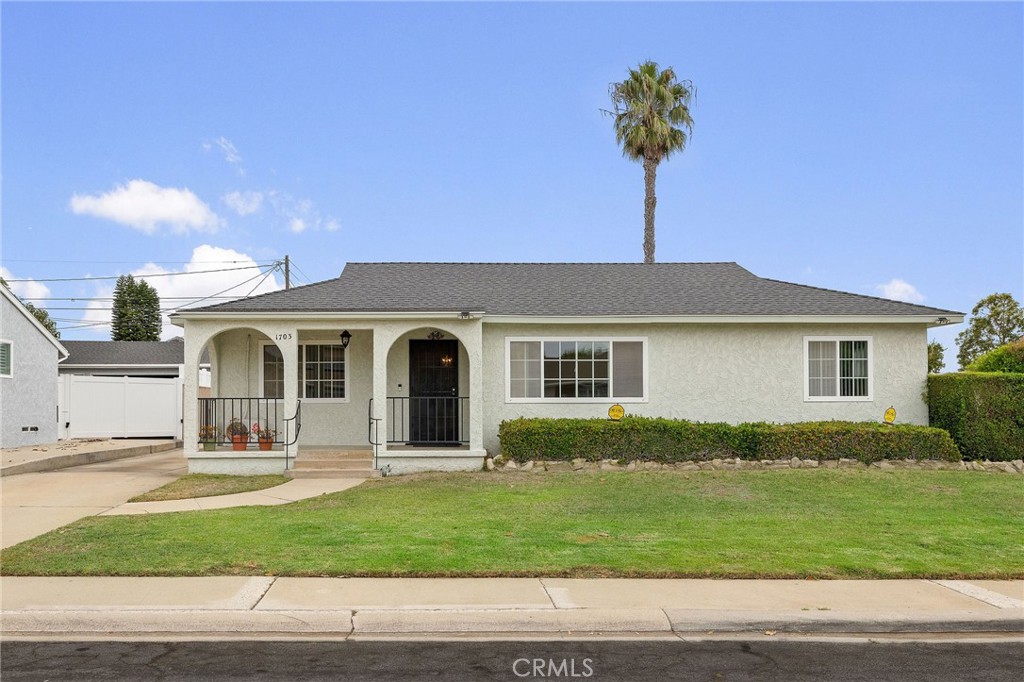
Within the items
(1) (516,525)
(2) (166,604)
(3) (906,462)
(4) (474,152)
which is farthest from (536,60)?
(2) (166,604)

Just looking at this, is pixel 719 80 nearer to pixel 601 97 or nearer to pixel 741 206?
pixel 601 97

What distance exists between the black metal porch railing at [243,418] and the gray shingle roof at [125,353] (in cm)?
1358

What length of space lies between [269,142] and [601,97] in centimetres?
1355

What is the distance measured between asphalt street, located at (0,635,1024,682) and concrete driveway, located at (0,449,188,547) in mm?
4063

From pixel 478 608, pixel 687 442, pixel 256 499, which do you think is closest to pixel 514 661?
pixel 478 608

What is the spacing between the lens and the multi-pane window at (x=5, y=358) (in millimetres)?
19578

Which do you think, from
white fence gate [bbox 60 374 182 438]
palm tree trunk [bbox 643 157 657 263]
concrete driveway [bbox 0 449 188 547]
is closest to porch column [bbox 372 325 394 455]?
concrete driveway [bbox 0 449 188 547]

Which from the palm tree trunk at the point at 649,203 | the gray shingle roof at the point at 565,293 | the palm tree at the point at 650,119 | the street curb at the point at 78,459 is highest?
the palm tree at the point at 650,119

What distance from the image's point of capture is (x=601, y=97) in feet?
100

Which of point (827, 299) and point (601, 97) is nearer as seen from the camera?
point (827, 299)

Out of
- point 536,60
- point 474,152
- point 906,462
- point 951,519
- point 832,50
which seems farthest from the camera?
point 474,152

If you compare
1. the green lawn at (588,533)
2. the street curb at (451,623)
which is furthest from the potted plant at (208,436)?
the street curb at (451,623)

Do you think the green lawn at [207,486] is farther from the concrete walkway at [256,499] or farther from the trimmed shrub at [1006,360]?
the trimmed shrub at [1006,360]

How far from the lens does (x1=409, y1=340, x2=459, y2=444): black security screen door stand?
15.7m
